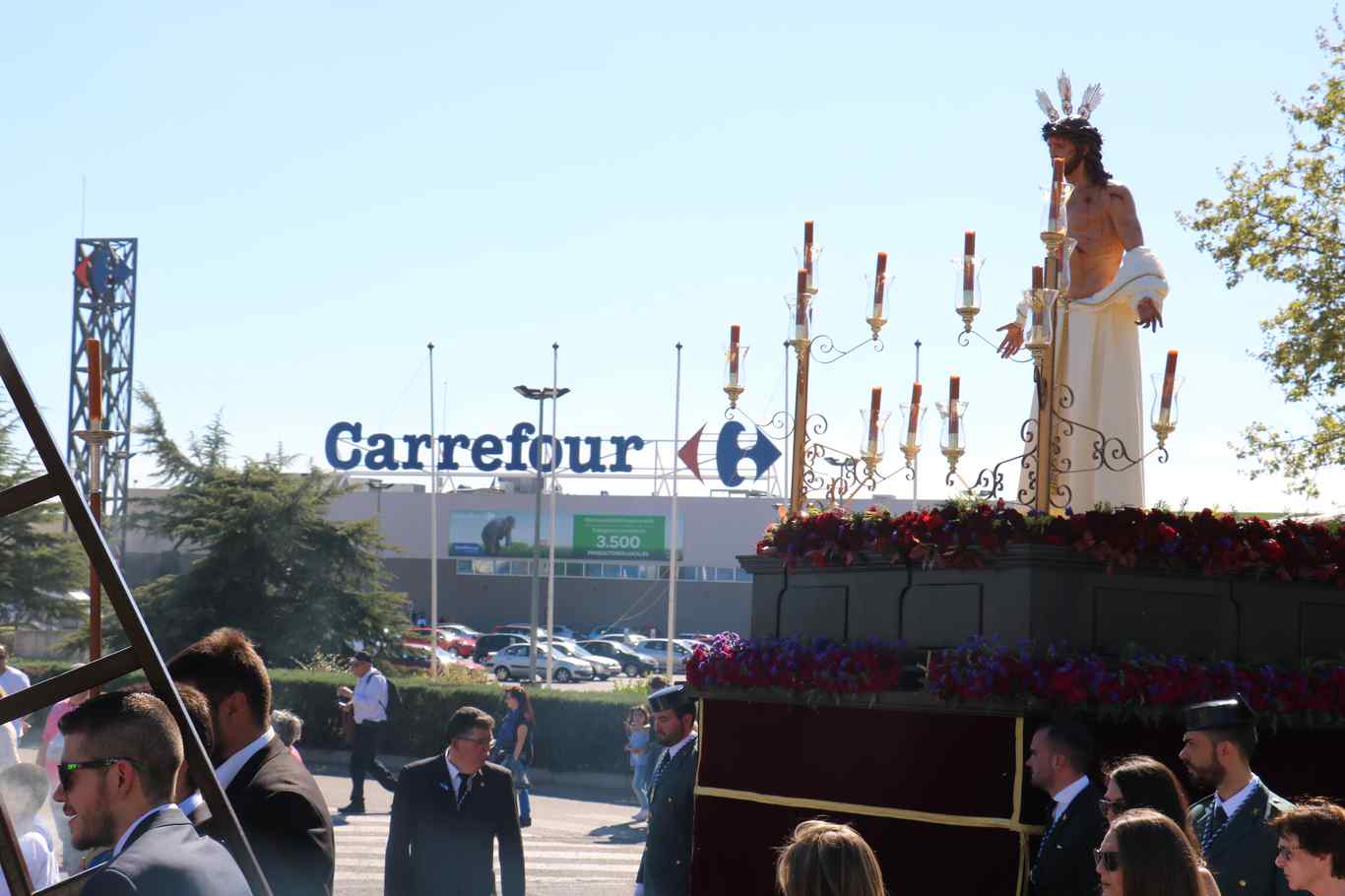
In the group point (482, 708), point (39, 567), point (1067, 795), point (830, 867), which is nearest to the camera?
point (830, 867)

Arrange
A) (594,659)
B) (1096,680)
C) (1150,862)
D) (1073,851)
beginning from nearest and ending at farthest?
(1150,862) → (1073,851) → (1096,680) → (594,659)

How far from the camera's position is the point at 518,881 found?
22.7 feet

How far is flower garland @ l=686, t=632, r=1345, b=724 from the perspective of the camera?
23.6 ft

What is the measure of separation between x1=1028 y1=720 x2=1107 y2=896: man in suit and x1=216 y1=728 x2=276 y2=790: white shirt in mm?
3307

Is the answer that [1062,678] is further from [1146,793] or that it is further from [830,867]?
[830,867]

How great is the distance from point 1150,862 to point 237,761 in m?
2.83

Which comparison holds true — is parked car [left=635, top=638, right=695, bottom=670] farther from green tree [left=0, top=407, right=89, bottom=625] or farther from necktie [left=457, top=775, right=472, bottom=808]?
necktie [left=457, top=775, right=472, bottom=808]

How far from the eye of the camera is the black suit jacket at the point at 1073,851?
6242 mm

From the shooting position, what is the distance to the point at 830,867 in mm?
3859

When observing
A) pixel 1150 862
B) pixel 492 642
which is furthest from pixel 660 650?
pixel 1150 862

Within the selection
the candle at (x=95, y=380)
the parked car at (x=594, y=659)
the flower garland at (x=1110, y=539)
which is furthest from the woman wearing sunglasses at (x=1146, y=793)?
the parked car at (x=594, y=659)

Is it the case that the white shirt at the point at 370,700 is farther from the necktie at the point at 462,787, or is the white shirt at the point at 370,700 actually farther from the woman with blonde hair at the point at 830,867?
the woman with blonde hair at the point at 830,867

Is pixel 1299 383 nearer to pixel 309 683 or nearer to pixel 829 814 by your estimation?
pixel 829 814

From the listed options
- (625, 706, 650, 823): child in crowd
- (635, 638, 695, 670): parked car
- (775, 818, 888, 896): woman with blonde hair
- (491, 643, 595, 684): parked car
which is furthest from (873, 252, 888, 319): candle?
(635, 638, 695, 670): parked car
